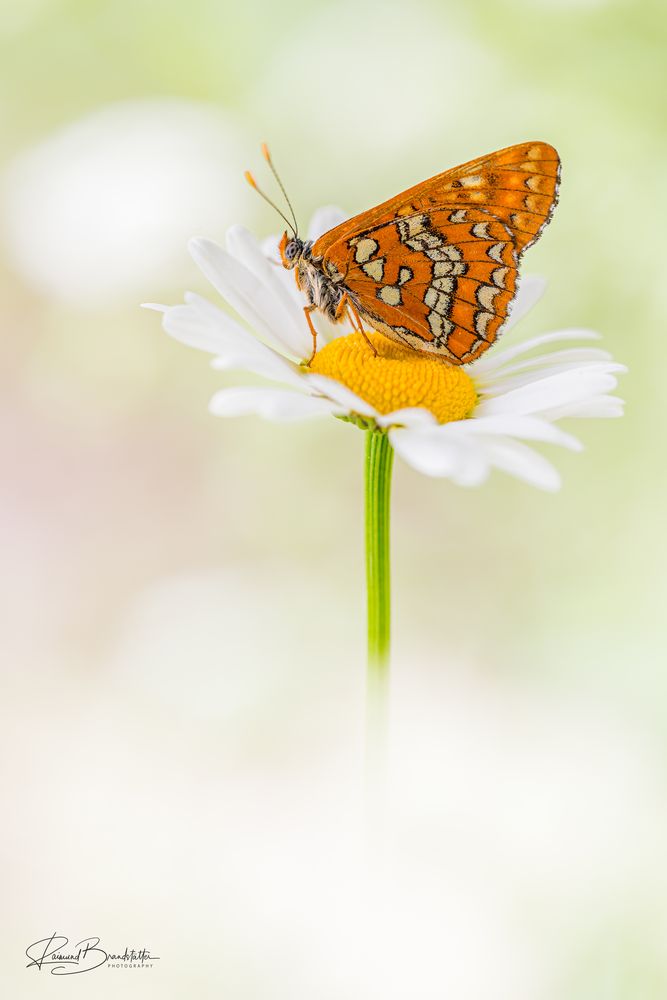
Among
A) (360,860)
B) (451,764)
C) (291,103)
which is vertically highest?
(291,103)

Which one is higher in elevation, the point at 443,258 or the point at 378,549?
the point at 443,258

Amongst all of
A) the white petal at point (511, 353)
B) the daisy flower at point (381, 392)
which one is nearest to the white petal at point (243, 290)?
the daisy flower at point (381, 392)

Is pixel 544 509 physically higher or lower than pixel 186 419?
lower

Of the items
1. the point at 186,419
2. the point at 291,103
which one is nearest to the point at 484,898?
the point at 186,419

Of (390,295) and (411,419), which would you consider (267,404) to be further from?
(390,295)

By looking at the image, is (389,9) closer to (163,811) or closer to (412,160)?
(412,160)

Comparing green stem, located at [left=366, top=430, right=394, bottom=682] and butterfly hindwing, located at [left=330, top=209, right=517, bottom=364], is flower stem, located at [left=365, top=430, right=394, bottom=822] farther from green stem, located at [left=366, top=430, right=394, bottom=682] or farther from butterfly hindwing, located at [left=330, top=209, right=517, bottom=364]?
butterfly hindwing, located at [left=330, top=209, right=517, bottom=364]

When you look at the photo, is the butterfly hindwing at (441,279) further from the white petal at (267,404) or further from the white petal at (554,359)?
the white petal at (267,404)
